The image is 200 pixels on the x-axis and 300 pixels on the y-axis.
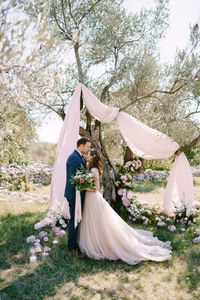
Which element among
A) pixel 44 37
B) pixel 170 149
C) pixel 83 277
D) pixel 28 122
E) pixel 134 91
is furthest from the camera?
pixel 134 91

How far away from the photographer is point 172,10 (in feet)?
25.6

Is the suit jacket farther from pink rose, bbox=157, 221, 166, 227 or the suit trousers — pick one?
pink rose, bbox=157, 221, 166, 227

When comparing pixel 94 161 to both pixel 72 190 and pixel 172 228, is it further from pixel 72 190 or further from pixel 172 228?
pixel 172 228

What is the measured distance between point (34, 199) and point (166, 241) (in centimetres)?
534

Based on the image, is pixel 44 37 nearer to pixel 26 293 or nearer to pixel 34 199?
pixel 26 293

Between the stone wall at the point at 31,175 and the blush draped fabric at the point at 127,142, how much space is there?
6.06 meters

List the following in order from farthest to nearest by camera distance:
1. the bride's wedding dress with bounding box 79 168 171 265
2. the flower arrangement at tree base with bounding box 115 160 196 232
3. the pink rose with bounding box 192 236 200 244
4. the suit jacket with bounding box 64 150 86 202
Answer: the flower arrangement at tree base with bounding box 115 160 196 232 → the pink rose with bounding box 192 236 200 244 → the suit jacket with bounding box 64 150 86 202 → the bride's wedding dress with bounding box 79 168 171 265

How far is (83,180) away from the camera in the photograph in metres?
4.42

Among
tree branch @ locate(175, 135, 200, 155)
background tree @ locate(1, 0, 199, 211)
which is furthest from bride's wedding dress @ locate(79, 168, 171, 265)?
tree branch @ locate(175, 135, 200, 155)

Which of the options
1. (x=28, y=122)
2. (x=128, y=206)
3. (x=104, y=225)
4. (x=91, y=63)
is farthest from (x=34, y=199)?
(x=104, y=225)

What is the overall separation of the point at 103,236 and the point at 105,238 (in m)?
0.05

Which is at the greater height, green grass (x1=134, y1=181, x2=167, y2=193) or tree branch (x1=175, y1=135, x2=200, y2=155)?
tree branch (x1=175, y1=135, x2=200, y2=155)

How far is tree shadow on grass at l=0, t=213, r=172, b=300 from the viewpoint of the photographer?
369 centimetres

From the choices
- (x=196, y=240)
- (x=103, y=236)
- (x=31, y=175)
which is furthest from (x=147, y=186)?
(x=103, y=236)
